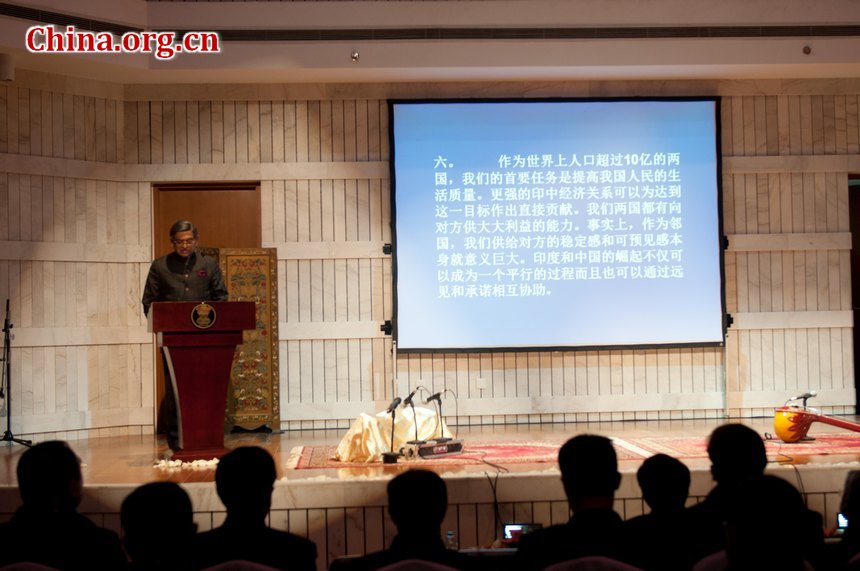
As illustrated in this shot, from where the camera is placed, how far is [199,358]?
19.6 feet

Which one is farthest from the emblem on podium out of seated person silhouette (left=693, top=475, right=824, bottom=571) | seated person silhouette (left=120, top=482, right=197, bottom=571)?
seated person silhouette (left=693, top=475, right=824, bottom=571)

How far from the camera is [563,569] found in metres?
2.26

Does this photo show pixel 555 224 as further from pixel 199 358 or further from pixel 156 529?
pixel 156 529

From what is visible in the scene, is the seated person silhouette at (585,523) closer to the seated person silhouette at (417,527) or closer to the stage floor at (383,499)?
the seated person silhouette at (417,527)

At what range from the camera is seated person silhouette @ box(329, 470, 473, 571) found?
7.77 feet

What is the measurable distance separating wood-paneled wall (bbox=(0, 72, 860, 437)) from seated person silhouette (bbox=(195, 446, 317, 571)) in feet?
18.7

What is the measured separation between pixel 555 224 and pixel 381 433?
3.01 m

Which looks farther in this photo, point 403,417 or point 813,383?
point 813,383

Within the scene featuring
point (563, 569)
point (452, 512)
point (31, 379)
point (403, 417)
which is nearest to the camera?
point (563, 569)

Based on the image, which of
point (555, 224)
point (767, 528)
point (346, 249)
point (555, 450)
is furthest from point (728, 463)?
point (346, 249)

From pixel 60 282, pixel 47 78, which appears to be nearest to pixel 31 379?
pixel 60 282

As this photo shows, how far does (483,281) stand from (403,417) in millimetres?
2252

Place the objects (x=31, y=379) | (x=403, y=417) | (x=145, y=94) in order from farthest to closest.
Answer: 1. (x=145, y=94)
2. (x=31, y=379)
3. (x=403, y=417)

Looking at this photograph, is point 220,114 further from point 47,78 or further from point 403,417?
point 403,417
